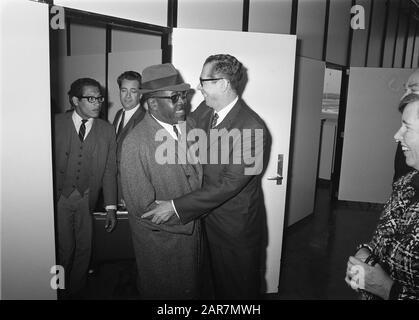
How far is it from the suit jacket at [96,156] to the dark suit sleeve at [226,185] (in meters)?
1.13

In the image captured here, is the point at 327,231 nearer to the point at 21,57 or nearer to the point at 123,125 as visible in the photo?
the point at 123,125

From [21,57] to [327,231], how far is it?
3.88 m

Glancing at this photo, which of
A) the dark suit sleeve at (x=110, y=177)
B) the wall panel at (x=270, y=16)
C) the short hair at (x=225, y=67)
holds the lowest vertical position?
the dark suit sleeve at (x=110, y=177)

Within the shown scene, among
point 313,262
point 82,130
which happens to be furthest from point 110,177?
point 313,262

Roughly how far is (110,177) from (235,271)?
4.42ft

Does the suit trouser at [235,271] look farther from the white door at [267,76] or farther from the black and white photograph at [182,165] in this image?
the white door at [267,76]

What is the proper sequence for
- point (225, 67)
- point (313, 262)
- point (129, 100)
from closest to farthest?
point (225, 67), point (129, 100), point (313, 262)

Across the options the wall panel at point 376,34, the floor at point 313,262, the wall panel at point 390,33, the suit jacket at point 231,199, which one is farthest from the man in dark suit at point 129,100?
the wall panel at point 390,33

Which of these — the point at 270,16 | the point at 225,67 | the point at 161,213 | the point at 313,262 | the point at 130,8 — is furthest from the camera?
the point at 270,16

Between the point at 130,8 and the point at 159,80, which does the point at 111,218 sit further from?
the point at 130,8

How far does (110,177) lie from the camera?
9.16 feet

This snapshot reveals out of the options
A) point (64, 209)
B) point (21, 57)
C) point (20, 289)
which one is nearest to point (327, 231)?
point (64, 209)

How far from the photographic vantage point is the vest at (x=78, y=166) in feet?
8.59

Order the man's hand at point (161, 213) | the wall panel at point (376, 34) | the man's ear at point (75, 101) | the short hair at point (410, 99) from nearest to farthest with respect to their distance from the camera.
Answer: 1. the short hair at point (410, 99)
2. the man's hand at point (161, 213)
3. the man's ear at point (75, 101)
4. the wall panel at point (376, 34)
